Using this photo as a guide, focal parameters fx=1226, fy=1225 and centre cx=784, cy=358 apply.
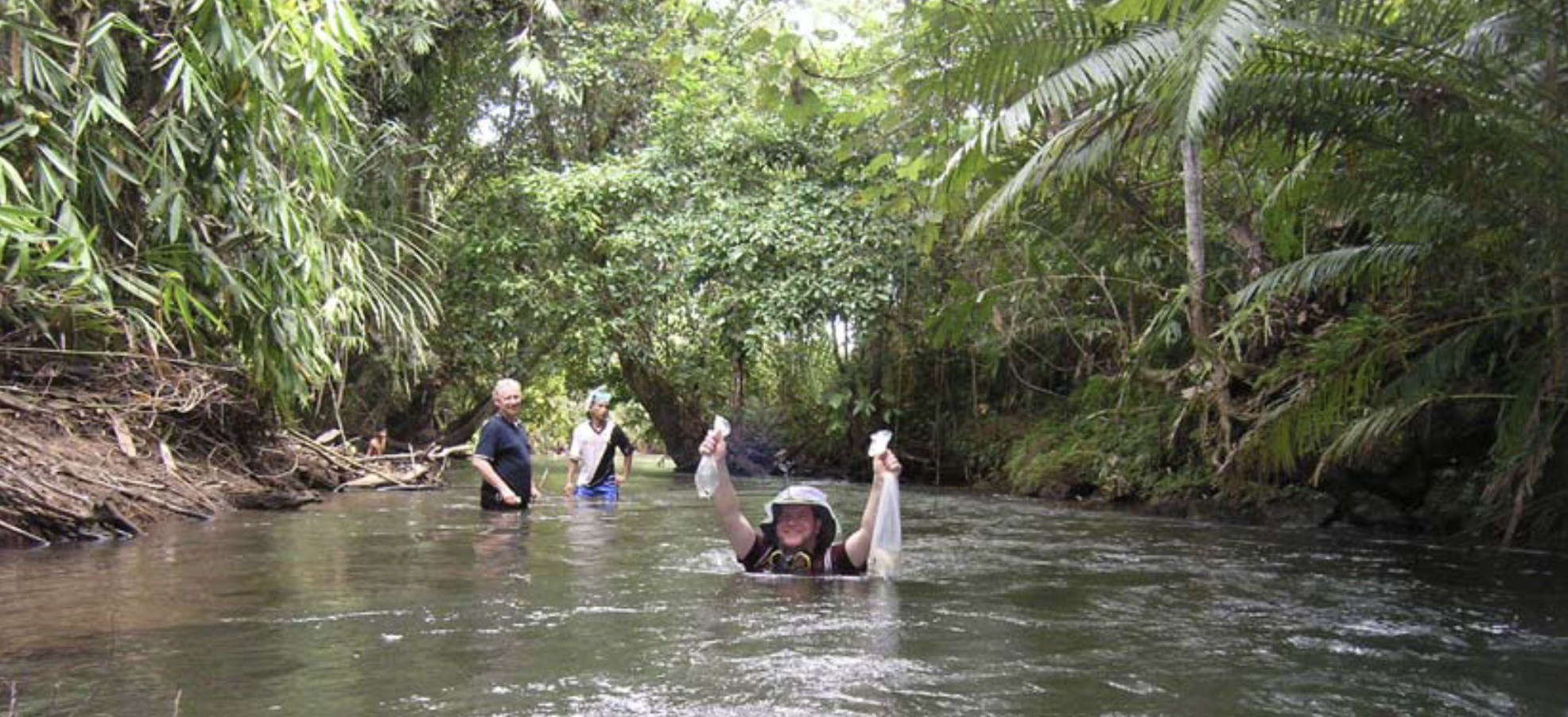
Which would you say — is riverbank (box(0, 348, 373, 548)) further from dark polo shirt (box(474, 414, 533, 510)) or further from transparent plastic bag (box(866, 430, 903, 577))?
transparent plastic bag (box(866, 430, 903, 577))

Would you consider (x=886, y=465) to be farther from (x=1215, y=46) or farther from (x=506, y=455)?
(x=506, y=455)

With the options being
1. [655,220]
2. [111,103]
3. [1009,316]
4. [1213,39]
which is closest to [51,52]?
[111,103]

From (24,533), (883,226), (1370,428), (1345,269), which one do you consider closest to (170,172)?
(24,533)

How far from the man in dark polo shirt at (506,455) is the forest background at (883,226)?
1.65 meters

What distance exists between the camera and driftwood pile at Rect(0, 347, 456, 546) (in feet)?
24.9

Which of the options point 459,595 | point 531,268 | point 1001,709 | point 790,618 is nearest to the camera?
point 1001,709

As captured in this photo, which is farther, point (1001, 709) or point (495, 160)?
point (495, 160)

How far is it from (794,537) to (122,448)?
5152 millimetres

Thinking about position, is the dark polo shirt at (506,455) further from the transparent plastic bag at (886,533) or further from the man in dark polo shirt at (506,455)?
the transparent plastic bag at (886,533)

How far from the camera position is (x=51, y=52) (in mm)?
8172

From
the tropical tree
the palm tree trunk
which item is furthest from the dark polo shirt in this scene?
the palm tree trunk

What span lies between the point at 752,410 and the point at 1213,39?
17.6 m

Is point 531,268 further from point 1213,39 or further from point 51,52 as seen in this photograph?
point 1213,39

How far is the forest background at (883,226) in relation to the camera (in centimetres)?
760
